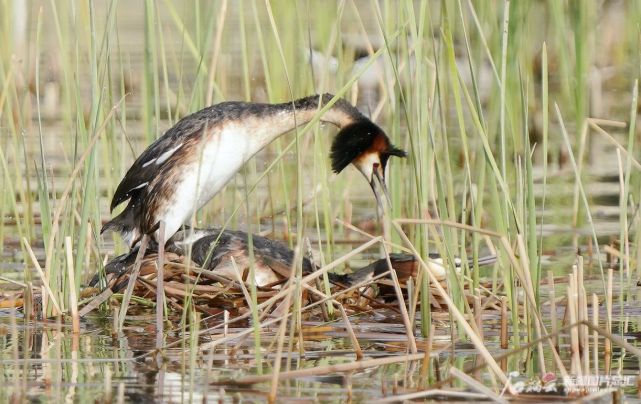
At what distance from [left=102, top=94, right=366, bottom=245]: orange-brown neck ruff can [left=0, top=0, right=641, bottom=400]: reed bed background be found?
0.16 m

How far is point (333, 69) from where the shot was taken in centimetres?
1073

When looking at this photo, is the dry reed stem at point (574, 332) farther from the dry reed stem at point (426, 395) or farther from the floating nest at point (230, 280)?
the floating nest at point (230, 280)

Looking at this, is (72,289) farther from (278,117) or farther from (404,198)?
(404,198)

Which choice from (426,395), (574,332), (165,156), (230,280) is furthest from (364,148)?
(426,395)

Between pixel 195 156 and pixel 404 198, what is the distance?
163 centimetres

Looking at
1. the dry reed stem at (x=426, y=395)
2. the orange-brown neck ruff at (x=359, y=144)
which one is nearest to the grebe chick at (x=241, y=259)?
the orange-brown neck ruff at (x=359, y=144)

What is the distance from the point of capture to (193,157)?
247 inches

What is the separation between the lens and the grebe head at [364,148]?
6.62 metres

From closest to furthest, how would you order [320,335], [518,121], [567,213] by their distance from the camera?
1. [320,335]
2. [567,213]
3. [518,121]

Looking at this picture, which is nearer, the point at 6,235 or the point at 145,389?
the point at 145,389

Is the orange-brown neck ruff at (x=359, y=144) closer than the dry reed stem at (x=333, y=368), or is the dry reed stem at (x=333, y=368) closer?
the dry reed stem at (x=333, y=368)

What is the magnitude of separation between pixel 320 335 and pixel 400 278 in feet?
3.41

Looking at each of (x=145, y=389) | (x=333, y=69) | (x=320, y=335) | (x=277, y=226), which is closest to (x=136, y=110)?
(x=333, y=69)

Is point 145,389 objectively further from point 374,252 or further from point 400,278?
point 374,252
